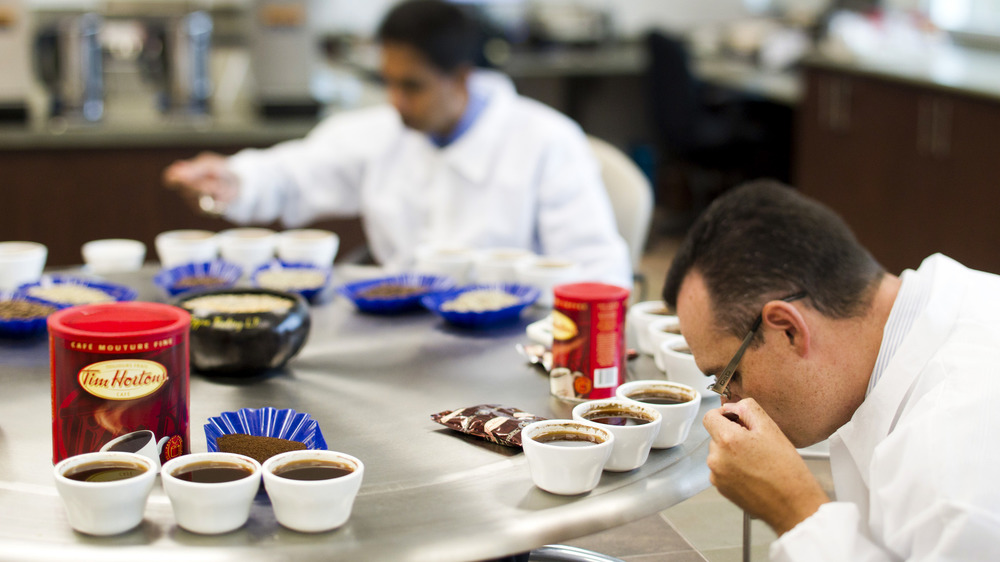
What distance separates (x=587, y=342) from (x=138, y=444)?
0.58 metres

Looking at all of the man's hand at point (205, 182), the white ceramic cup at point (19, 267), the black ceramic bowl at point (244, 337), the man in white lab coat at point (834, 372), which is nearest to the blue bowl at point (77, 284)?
the white ceramic cup at point (19, 267)

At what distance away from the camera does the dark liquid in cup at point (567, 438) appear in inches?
45.5

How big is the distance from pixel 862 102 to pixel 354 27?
10.9 ft

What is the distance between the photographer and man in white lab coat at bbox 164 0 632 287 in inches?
101

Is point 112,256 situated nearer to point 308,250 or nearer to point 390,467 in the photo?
point 308,250

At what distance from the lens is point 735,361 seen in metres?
1.29

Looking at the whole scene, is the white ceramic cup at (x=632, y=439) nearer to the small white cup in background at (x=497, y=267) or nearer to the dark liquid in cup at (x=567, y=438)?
the dark liquid in cup at (x=567, y=438)

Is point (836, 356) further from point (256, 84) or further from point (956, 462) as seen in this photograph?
point (256, 84)

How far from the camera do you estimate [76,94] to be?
11.6 ft

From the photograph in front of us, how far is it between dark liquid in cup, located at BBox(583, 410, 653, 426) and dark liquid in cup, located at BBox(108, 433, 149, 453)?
1.64 feet

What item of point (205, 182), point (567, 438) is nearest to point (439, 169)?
point (205, 182)

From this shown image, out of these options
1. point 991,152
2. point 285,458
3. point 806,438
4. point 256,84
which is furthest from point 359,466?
point 991,152

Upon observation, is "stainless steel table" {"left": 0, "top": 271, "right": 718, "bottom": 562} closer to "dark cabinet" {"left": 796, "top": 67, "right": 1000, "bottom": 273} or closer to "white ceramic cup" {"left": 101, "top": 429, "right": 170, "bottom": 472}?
"white ceramic cup" {"left": 101, "top": 429, "right": 170, "bottom": 472}

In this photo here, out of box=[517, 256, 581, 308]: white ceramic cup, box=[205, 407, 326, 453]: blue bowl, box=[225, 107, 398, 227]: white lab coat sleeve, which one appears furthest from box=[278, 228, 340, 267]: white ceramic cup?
box=[205, 407, 326, 453]: blue bowl
